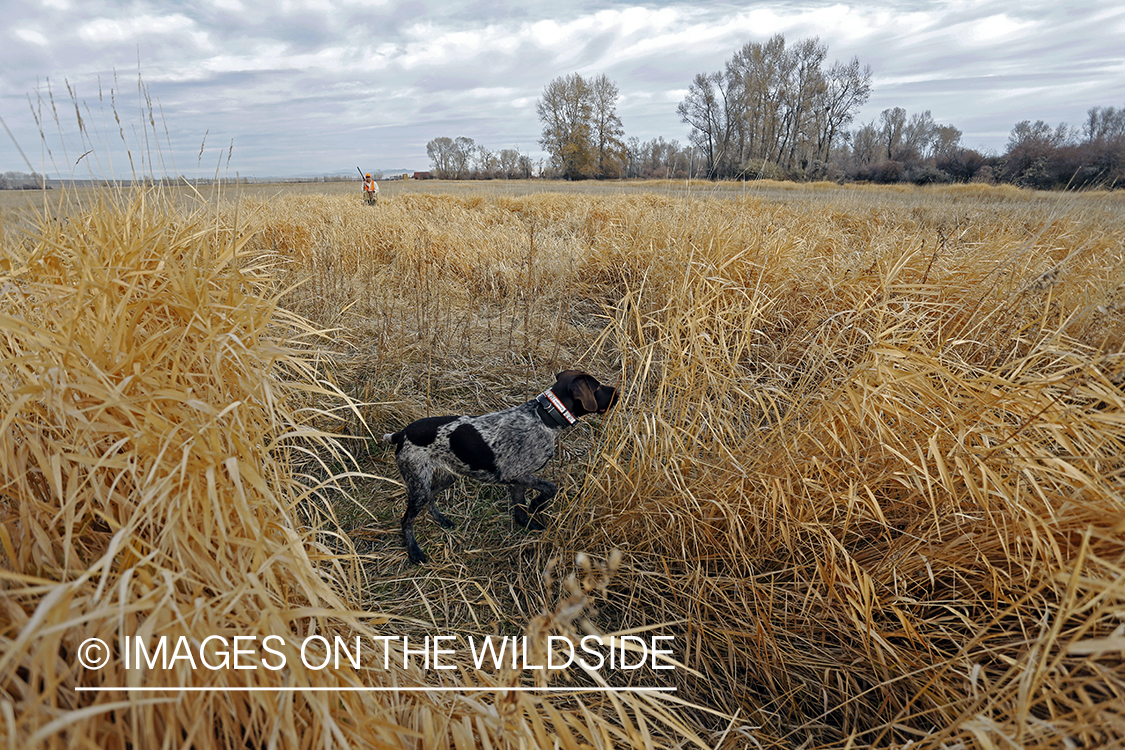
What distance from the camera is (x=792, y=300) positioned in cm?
346

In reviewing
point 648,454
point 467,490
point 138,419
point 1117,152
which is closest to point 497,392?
point 467,490

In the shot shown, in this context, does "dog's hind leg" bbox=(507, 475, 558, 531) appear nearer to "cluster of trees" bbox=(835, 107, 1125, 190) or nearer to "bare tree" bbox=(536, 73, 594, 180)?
"cluster of trees" bbox=(835, 107, 1125, 190)

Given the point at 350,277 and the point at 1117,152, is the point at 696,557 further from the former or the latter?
the point at 1117,152

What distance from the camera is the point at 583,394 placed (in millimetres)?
2443

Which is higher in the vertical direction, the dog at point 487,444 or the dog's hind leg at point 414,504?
the dog at point 487,444

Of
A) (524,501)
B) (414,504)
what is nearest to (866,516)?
(524,501)

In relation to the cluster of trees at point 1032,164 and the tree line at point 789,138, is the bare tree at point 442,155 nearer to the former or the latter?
the tree line at point 789,138

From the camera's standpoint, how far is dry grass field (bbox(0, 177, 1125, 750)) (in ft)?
3.46

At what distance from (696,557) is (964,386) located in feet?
3.98

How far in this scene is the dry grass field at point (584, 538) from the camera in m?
1.05

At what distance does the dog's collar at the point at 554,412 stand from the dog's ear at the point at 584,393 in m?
0.09

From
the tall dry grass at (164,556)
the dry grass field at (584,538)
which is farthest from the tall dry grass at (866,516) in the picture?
the tall dry grass at (164,556)

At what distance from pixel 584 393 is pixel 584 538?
0.71m

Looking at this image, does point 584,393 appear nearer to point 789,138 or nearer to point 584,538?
point 584,538
